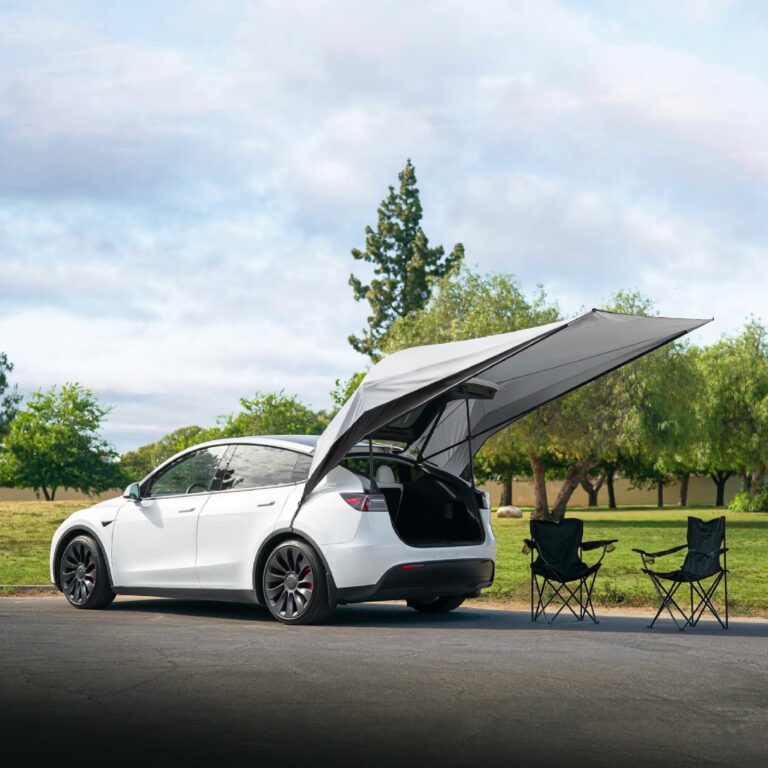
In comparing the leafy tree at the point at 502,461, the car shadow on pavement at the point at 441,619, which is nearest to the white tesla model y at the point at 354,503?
the car shadow on pavement at the point at 441,619

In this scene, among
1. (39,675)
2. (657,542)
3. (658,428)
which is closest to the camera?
(39,675)

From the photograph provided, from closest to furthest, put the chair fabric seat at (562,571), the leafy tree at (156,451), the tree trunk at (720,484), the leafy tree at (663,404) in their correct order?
the chair fabric seat at (562,571) < the leafy tree at (663,404) < the tree trunk at (720,484) < the leafy tree at (156,451)

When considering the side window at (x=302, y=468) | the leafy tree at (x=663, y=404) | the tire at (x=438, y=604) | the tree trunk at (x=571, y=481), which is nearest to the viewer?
the side window at (x=302, y=468)

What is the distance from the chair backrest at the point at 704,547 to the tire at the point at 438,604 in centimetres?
239

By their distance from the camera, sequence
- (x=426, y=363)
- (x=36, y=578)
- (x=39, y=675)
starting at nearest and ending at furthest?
(x=39, y=675) < (x=426, y=363) < (x=36, y=578)

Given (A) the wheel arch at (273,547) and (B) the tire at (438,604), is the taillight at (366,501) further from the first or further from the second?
(B) the tire at (438,604)

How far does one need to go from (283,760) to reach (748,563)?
17.4 meters

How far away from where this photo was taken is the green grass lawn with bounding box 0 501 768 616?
14602 millimetres

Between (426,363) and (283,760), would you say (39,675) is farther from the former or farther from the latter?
(426,363)

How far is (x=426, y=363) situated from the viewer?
37.6 feet

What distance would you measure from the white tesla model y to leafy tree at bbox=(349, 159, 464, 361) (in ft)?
176

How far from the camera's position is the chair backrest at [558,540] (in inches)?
476

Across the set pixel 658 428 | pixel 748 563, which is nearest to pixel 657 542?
pixel 748 563

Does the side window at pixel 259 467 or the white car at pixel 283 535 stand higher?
the side window at pixel 259 467
